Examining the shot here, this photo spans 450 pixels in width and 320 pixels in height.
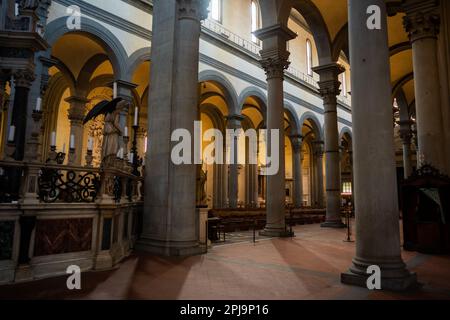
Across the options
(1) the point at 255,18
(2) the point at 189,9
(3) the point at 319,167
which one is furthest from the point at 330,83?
(3) the point at 319,167

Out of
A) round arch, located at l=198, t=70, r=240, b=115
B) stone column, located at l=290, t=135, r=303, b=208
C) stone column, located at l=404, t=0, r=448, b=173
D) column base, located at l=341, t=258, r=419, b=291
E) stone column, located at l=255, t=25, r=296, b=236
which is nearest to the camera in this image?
column base, located at l=341, t=258, r=419, b=291

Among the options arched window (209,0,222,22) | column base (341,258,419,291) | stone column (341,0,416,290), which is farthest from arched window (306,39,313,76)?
column base (341,258,419,291)

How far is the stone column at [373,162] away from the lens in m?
4.42

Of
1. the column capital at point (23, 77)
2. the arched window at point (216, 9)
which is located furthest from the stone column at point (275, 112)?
the arched window at point (216, 9)

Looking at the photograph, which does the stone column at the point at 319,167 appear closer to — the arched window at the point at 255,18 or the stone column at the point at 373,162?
the arched window at the point at 255,18

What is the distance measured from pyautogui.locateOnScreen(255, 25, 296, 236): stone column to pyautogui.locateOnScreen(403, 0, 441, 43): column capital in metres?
3.53

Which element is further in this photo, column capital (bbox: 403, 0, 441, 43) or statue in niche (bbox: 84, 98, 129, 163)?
column capital (bbox: 403, 0, 441, 43)

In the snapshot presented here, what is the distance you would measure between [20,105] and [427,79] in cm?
1075

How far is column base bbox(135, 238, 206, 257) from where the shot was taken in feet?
21.9

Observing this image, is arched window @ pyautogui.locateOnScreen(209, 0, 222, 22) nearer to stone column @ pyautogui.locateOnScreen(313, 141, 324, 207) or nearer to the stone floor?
stone column @ pyautogui.locateOnScreen(313, 141, 324, 207)

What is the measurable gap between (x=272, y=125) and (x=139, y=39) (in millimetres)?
7967

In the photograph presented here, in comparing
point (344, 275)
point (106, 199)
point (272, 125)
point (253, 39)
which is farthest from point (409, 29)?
point (253, 39)

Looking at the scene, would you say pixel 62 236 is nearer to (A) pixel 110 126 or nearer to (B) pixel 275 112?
(A) pixel 110 126
